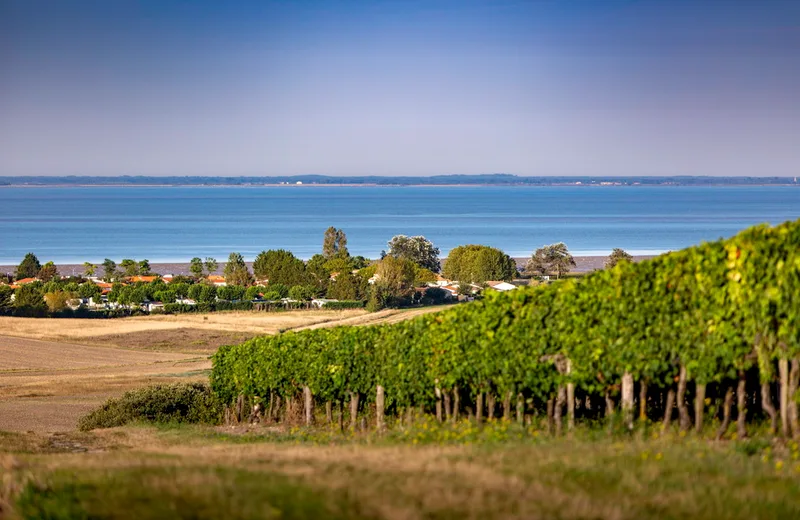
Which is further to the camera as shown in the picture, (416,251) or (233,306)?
(416,251)

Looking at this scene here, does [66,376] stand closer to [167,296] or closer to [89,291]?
[167,296]

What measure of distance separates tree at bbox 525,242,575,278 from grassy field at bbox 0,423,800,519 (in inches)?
3899

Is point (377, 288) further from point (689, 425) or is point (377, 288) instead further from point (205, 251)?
Answer: point (689, 425)

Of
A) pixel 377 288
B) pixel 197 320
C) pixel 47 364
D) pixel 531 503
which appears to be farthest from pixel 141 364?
pixel 531 503

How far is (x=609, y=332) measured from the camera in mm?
15867

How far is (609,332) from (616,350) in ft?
1.12

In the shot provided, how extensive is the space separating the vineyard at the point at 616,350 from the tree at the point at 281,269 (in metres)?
80.1

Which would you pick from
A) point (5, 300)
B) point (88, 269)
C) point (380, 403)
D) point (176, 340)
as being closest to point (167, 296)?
point (5, 300)

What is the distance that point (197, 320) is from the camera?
78688 millimetres

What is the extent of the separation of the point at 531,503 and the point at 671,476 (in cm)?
238

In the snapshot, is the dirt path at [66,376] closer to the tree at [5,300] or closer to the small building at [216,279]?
the tree at [5,300]

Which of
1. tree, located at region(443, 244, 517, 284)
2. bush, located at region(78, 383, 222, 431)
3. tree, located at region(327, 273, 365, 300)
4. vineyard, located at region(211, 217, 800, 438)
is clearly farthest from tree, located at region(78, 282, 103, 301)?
vineyard, located at region(211, 217, 800, 438)

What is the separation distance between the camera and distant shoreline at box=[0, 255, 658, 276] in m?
118

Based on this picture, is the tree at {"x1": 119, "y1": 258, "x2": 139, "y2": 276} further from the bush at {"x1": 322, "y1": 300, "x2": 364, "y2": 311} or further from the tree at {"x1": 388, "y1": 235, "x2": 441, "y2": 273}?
the tree at {"x1": 388, "y1": 235, "x2": 441, "y2": 273}
